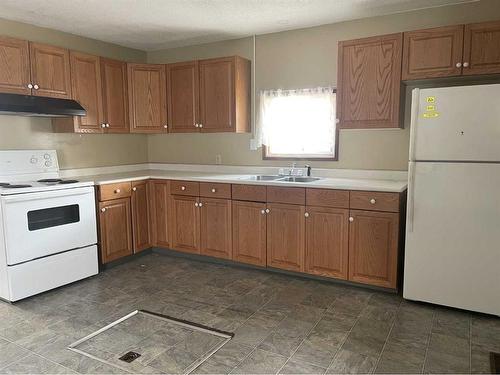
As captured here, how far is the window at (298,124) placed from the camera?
388cm

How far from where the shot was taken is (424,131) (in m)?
2.76

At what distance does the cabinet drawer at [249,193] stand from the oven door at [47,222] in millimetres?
1340

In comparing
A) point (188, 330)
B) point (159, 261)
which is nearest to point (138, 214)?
point (159, 261)

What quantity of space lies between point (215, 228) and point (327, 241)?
1.16 meters

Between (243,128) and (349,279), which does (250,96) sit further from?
(349,279)

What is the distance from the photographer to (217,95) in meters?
4.09

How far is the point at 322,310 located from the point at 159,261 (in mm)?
1941

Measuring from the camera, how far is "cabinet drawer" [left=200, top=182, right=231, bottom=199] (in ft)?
12.5

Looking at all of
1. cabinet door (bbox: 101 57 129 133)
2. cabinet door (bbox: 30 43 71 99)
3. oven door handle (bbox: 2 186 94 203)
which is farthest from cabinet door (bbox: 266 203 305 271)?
cabinet door (bbox: 30 43 71 99)

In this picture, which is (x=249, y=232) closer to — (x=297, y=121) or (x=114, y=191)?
(x=297, y=121)

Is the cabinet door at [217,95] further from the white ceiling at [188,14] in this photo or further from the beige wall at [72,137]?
the beige wall at [72,137]

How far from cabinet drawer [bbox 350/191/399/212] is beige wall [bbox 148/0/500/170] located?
2.08 feet

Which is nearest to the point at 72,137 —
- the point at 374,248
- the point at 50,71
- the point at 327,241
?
the point at 50,71

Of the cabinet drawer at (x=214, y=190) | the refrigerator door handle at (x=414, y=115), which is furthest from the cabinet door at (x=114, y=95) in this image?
the refrigerator door handle at (x=414, y=115)
